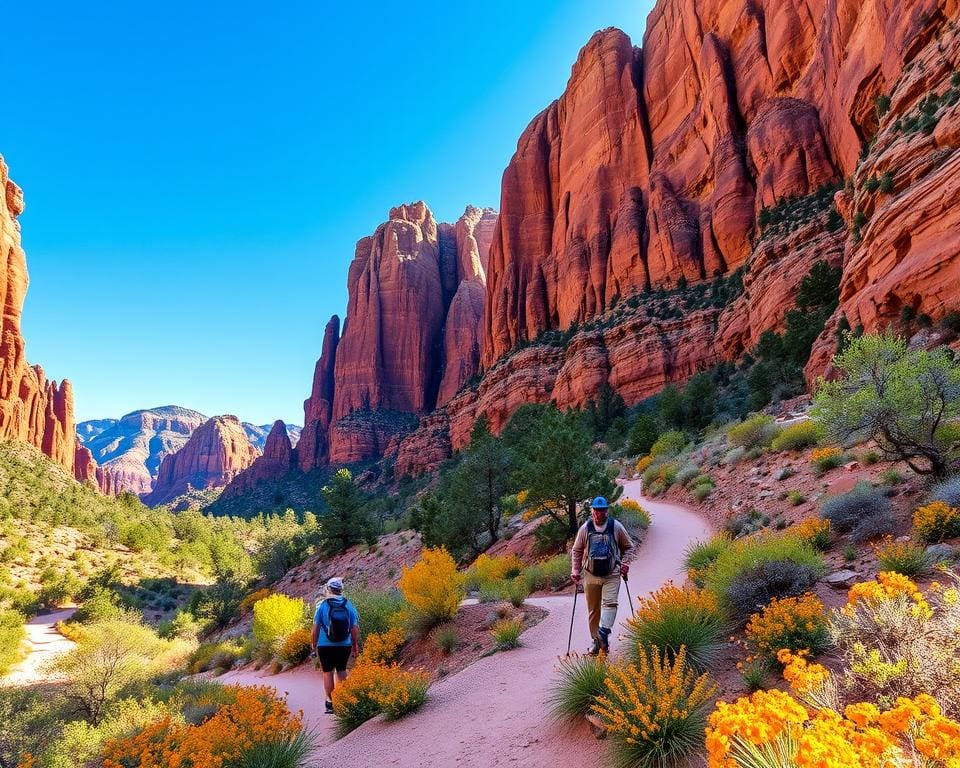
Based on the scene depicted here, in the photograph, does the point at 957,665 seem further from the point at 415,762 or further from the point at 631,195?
the point at 631,195

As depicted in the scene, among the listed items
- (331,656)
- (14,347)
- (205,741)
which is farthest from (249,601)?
(14,347)

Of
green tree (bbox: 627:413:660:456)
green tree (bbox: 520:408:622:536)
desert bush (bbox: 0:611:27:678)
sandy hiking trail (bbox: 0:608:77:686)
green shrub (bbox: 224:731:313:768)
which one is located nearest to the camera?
green shrub (bbox: 224:731:313:768)

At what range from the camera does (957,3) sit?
67.9ft

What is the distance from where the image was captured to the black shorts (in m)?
6.82

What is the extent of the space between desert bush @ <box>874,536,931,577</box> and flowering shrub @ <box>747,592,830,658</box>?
138 cm

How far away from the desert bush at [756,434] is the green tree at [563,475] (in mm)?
5155

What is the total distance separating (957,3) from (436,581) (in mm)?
32699

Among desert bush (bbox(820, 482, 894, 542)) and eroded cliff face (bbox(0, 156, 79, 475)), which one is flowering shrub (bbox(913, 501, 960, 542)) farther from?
eroded cliff face (bbox(0, 156, 79, 475))

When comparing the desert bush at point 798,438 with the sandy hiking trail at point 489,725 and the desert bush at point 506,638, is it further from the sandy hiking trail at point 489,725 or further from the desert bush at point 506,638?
the desert bush at point 506,638

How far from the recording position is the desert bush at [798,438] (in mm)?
12477

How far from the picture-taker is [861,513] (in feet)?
22.5

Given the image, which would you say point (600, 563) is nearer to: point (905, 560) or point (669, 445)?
point (905, 560)

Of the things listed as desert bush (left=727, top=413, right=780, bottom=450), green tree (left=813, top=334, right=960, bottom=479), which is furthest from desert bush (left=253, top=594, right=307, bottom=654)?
desert bush (left=727, top=413, right=780, bottom=450)

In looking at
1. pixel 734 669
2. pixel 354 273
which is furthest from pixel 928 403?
pixel 354 273
